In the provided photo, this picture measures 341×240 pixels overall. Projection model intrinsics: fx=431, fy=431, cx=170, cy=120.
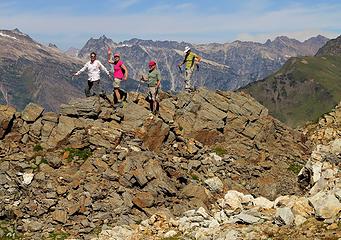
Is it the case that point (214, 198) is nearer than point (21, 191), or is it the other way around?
point (21, 191)

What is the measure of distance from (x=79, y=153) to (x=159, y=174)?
598 cm

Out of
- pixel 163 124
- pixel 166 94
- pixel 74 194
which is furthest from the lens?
pixel 166 94

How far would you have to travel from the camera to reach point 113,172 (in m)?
28.9

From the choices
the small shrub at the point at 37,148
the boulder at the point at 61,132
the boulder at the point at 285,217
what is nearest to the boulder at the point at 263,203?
the boulder at the point at 285,217

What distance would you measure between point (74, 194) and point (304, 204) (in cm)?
1457

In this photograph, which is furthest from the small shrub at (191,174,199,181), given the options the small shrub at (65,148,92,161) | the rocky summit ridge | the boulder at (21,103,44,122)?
the boulder at (21,103,44,122)

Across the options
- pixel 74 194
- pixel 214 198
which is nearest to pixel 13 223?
pixel 74 194

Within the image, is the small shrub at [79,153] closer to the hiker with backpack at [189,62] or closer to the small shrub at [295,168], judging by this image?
the hiker with backpack at [189,62]

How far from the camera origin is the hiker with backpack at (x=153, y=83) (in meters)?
35.2

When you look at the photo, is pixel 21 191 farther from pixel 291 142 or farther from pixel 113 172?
pixel 291 142

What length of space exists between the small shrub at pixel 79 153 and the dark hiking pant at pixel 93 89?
6.44m

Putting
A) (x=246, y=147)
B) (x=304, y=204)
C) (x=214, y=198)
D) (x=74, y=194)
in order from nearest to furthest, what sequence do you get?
(x=304, y=204) → (x=74, y=194) → (x=214, y=198) → (x=246, y=147)

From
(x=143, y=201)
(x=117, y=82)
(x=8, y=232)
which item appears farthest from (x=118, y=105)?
(x=8, y=232)

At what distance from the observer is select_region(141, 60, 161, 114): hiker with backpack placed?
35219 millimetres
